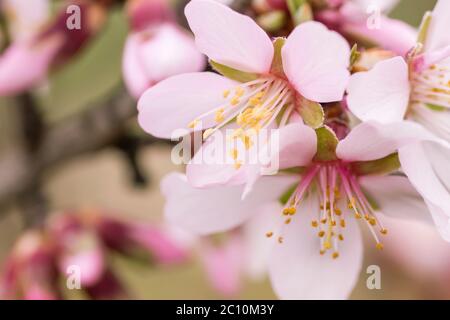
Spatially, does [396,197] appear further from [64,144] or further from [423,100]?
[64,144]

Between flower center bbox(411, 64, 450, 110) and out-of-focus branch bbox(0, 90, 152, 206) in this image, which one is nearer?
flower center bbox(411, 64, 450, 110)

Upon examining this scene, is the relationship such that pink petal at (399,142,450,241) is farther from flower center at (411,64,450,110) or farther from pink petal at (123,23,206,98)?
pink petal at (123,23,206,98)

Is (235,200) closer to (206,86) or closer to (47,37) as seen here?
(206,86)

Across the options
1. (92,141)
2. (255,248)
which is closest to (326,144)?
(92,141)

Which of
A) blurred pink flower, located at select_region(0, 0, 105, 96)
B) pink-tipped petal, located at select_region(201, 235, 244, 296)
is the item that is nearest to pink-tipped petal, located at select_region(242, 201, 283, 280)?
pink-tipped petal, located at select_region(201, 235, 244, 296)

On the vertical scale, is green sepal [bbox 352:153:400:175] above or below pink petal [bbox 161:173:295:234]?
above

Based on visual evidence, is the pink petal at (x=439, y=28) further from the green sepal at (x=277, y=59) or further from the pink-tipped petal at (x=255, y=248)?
the pink-tipped petal at (x=255, y=248)

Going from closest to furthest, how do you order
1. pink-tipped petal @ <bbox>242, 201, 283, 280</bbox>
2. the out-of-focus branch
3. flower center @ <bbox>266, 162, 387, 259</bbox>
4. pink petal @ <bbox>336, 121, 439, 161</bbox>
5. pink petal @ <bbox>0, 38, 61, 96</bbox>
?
pink petal @ <bbox>336, 121, 439, 161</bbox>
flower center @ <bbox>266, 162, 387, 259</bbox>
pink petal @ <bbox>0, 38, 61, 96</bbox>
the out-of-focus branch
pink-tipped petal @ <bbox>242, 201, 283, 280</bbox>

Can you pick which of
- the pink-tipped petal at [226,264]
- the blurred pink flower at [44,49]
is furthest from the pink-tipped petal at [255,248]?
the blurred pink flower at [44,49]
